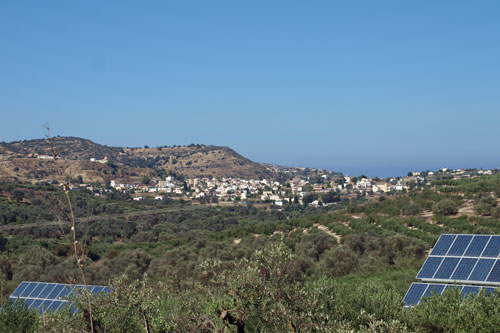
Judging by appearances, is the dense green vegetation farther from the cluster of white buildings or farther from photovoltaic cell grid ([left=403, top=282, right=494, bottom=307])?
the cluster of white buildings

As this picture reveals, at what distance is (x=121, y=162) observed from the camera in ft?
538

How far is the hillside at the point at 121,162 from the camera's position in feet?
371

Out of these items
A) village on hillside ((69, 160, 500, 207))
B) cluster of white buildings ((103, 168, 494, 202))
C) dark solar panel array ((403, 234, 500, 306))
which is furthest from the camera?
cluster of white buildings ((103, 168, 494, 202))

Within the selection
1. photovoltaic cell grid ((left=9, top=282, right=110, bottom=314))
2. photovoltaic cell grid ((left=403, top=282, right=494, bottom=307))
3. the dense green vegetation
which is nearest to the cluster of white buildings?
the dense green vegetation

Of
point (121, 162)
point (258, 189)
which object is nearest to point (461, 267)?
point (258, 189)

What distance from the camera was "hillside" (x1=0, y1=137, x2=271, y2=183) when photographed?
113 metres

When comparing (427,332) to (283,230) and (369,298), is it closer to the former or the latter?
(369,298)

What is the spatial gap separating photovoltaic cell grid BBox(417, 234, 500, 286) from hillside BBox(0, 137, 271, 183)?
9454 centimetres

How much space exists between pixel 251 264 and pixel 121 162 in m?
155

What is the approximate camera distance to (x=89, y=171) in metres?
119

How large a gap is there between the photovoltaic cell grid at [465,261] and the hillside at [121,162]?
94540mm

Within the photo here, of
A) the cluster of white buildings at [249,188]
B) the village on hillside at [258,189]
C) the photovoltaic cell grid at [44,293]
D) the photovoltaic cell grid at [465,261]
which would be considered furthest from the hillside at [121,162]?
the photovoltaic cell grid at [465,261]

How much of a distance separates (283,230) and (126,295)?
37.3m

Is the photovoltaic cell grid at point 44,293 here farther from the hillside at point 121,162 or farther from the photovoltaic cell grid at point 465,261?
the hillside at point 121,162
